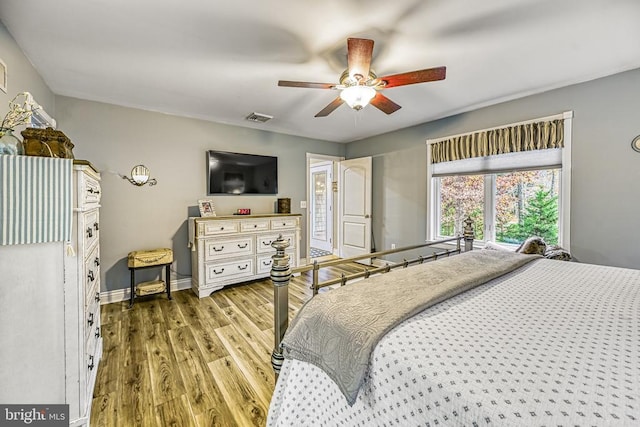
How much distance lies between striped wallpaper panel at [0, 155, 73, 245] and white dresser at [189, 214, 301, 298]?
2.16m

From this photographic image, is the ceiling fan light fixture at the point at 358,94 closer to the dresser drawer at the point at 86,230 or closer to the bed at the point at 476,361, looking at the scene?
the bed at the point at 476,361

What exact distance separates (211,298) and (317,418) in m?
2.68

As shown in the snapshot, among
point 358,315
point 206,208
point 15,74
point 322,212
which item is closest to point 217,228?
point 206,208

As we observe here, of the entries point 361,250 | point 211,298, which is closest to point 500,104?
point 361,250

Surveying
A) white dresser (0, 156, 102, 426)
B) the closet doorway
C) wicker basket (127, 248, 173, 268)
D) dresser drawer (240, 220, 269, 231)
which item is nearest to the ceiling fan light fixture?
white dresser (0, 156, 102, 426)

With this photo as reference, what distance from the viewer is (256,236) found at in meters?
3.88

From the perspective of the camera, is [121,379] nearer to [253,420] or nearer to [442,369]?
[253,420]

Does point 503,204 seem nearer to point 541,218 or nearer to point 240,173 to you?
point 541,218

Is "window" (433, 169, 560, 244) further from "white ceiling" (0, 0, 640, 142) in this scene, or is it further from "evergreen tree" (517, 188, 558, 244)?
"white ceiling" (0, 0, 640, 142)

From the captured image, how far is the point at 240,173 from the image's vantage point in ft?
13.6

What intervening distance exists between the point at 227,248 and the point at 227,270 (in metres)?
0.30

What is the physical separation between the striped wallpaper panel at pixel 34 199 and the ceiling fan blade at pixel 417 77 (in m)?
2.03

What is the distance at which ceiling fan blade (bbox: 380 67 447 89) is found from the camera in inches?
72.4

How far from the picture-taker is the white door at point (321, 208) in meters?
6.47
